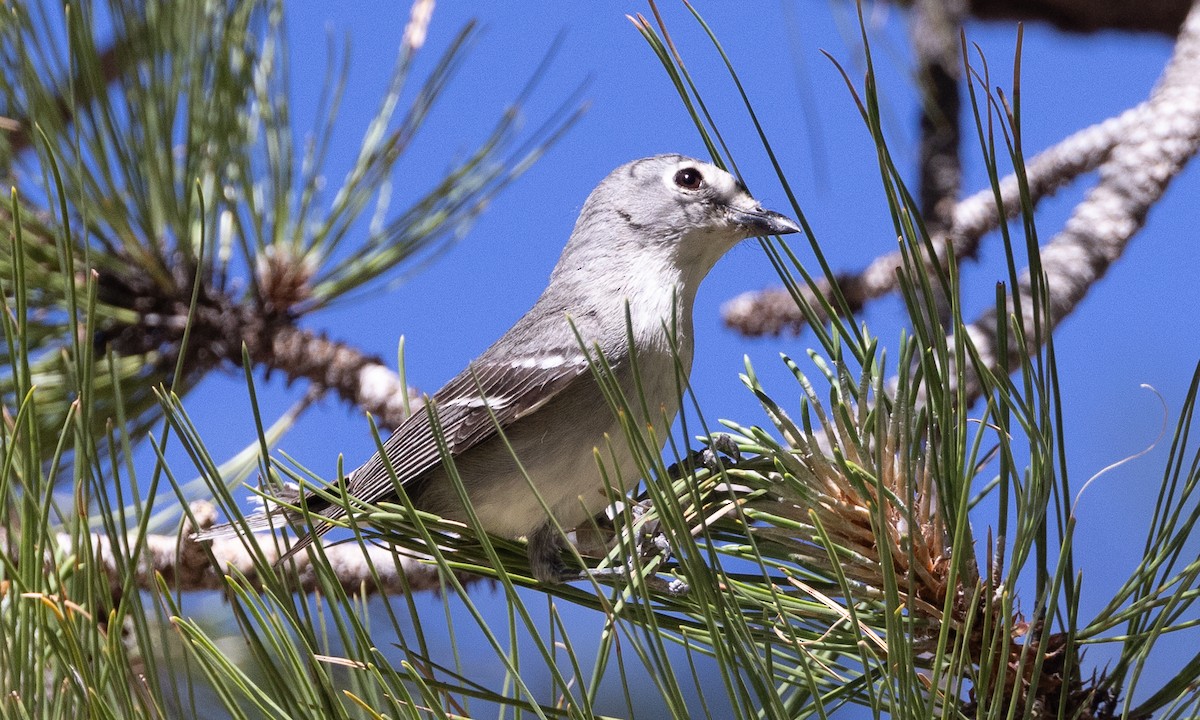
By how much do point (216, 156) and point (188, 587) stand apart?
1038 millimetres

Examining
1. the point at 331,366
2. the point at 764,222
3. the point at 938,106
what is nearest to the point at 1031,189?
the point at 938,106

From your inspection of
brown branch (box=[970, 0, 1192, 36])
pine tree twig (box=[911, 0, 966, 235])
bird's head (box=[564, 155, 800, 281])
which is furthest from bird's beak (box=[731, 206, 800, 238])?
brown branch (box=[970, 0, 1192, 36])

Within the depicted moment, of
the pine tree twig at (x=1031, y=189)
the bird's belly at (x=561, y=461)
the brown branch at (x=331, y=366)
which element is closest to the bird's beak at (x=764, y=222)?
the pine tree twig at (x=1031, y=189)

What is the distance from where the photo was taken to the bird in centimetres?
246

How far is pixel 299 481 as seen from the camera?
1.46 m

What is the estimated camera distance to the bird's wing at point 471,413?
2.49m

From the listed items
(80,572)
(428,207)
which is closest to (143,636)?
(80,572)

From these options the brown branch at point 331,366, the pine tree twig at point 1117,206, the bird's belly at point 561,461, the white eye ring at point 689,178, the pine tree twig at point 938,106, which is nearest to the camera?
the bird's belly at point 561,461

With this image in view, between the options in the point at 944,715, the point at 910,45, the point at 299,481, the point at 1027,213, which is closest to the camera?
the point at 1027,213

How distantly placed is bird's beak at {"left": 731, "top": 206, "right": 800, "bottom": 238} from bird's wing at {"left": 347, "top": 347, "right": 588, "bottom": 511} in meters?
0.56

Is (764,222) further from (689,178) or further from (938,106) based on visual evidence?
(938,106)

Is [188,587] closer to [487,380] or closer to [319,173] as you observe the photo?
[487,380]

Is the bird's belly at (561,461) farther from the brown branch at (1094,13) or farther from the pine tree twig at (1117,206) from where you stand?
the brown branch at (1094,13)

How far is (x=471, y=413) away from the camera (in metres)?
2.65
